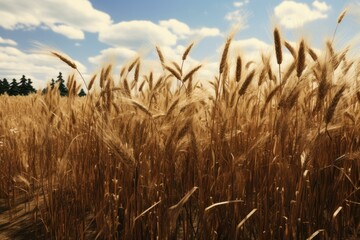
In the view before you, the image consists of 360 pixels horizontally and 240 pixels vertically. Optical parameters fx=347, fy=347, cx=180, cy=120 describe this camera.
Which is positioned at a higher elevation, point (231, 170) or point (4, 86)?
point (4, 86)

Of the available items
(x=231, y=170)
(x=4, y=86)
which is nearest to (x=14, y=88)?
(x=4, y=86)

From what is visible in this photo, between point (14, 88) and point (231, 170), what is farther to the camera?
point (14, 88)

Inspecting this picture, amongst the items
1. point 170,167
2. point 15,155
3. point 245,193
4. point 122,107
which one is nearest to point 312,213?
point 245,193

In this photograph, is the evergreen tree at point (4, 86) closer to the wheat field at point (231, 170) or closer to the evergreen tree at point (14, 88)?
the evergreen tree at point (14, 88)

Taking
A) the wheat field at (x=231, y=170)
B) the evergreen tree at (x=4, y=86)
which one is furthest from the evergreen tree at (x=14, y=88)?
the wheat field at (x=231, y=170)

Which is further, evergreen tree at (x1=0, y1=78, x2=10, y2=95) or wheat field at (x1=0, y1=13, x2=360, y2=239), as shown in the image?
evergreen tree at (x1=0, y1=78, x2=10, y2=95)

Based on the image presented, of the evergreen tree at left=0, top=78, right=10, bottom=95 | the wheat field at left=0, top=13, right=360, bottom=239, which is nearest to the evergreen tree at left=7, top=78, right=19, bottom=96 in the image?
the evergreen tree at left=0, top=78, right=10, bottom=95

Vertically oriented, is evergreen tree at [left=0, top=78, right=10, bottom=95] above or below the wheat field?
above

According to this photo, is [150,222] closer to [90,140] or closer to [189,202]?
[189,202]

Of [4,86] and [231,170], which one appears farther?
[4,86]

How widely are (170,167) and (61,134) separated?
1.44 meters

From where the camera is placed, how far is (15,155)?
128 inches

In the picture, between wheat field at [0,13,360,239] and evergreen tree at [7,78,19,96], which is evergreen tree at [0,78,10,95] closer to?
evergreen tree at [7,78,19,96]

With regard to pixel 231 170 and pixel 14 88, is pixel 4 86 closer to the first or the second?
pixel 14 88
